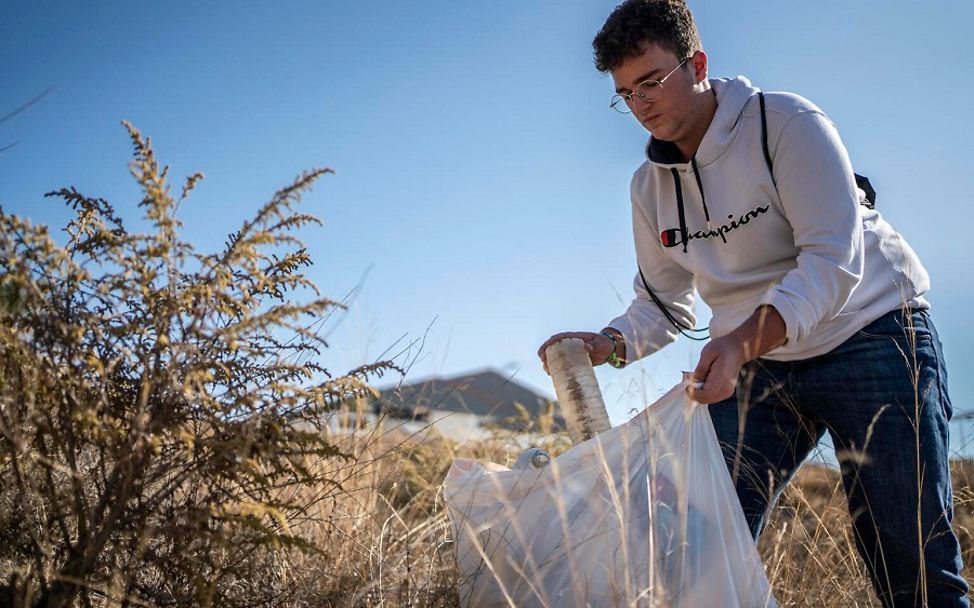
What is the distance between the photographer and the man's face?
2.29 m

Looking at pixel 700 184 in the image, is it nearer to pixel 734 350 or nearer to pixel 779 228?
pixel 779 228

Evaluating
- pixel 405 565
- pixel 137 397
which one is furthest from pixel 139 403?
pixel 405 565

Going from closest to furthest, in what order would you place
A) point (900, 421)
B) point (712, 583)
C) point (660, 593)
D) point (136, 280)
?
point (660, 593) < point (136, 280) < point (712, 583) < point (900, 421)

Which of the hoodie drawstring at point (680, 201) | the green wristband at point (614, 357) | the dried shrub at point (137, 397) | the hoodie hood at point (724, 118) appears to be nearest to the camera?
the dried shrub at point (137, 397)

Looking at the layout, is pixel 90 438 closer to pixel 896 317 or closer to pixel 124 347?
pixel 124 347

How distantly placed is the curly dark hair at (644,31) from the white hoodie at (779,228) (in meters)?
0.19

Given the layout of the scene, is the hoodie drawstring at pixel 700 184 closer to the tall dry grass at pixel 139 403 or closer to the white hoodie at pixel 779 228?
the white hoodie at pixel 779 228

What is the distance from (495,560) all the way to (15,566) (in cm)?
113

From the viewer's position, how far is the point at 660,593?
1541mm

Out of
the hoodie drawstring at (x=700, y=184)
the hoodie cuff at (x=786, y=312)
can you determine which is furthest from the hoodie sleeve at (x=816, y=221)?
the hoodie drawstring at (x=700, y=184)

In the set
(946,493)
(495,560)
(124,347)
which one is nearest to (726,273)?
(946,493)

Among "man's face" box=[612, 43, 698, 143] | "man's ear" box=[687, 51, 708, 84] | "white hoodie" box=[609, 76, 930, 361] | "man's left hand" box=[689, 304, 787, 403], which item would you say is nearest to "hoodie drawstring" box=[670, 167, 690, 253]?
"white hoodie" box=[609, 76, 930, 361]

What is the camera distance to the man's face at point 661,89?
2295mm

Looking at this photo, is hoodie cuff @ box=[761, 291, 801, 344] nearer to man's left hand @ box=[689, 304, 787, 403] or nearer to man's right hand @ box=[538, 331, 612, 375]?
man's left hand @ box=[689, 304, 787, 403]
